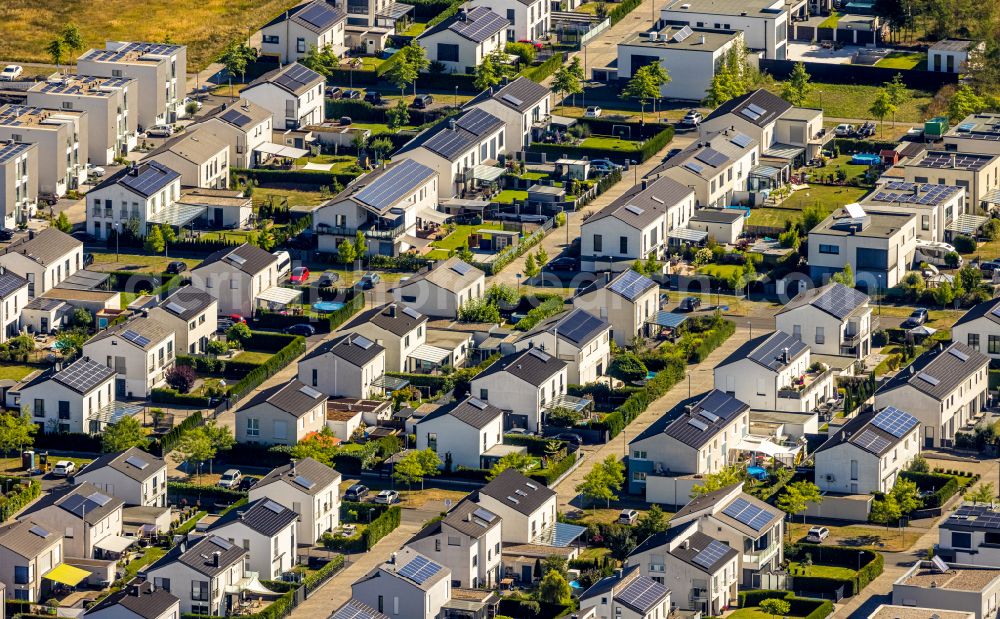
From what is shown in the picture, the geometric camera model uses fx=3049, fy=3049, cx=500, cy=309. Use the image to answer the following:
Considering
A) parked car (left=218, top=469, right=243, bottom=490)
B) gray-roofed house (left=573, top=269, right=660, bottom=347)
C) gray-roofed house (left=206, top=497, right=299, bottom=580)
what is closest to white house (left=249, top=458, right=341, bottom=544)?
gray-roofed house (left=206, top=497, right=299, bottom=580)

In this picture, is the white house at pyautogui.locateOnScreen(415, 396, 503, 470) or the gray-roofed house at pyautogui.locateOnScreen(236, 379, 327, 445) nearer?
the white house at pyautogui.locateOnScreen(415, 396, 503, 470)

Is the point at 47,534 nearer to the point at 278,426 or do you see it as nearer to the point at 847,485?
the point at 278,426

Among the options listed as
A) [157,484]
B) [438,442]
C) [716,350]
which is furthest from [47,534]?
[716,350]

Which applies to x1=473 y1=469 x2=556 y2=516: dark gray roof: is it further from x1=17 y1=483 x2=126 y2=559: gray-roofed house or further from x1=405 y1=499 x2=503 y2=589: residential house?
A: x1=17 y1=483 x2=126 y2=559: gray-roofed house

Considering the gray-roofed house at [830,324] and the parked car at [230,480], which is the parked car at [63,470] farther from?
the gray-roofed house at [830,324]

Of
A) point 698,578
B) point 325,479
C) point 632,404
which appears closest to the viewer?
point 698,578

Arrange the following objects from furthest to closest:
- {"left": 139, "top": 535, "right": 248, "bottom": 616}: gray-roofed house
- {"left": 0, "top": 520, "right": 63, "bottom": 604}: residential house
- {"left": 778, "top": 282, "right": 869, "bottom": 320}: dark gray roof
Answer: {"left": 778, "top": 282, "right": 869, "bottom": 320}: dark gray roof, {"left": 0, "top": 520, "right": 63, "bottom": 604}: residential house, {"left": 139, "top": 535, "right": 248, "bottom": 616}: gray-roofed house

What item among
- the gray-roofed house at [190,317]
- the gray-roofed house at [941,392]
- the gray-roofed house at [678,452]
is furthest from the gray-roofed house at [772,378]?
the gray-roofed house at [190,317]
